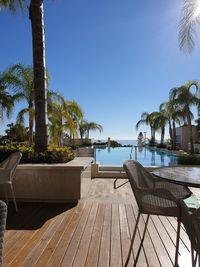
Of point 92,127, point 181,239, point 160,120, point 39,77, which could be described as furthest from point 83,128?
point 181,239

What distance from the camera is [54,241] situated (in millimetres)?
2900

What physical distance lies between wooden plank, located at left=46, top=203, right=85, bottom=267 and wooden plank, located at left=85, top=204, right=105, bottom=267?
27 centimetres

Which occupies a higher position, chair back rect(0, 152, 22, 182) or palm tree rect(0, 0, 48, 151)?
palm tree rect(0, 0, 48, 151)

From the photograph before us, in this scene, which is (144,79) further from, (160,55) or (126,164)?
(126,164)

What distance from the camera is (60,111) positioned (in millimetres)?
13055

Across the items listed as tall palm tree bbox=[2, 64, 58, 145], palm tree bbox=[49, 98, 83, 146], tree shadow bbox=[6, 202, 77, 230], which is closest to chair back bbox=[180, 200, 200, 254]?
tree shadow bbox=[6, 202, 77, 230]

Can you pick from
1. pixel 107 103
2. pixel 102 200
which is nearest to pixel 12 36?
pixel 102 200

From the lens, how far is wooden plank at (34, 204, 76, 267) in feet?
8.03

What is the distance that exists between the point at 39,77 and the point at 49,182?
2.20 meters

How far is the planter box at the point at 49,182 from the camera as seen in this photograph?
14.9ft

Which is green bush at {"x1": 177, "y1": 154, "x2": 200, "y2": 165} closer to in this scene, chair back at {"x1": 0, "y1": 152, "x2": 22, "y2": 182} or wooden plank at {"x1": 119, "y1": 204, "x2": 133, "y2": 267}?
wooden plank at {"x1": 119, "y1": 204, "x2": 133, "y2": 267}

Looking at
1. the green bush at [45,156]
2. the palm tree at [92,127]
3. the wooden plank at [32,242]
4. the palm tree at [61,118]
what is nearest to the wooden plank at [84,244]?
the wooden plank at [32,242]

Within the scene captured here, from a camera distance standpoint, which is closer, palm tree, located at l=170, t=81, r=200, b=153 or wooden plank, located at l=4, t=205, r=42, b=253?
wooden plank, located at l=4, t=205, r=42, b=253

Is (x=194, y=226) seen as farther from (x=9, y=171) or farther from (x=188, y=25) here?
(x=188, y=25)
